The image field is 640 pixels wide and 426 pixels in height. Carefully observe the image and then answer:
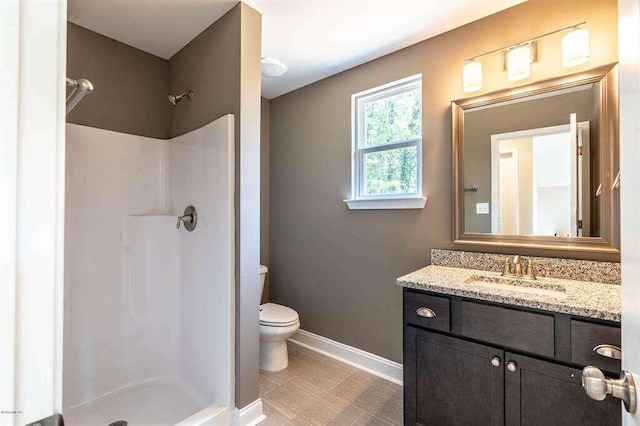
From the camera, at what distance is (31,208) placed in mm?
404

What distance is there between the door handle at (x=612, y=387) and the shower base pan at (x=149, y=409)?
1.72 metres

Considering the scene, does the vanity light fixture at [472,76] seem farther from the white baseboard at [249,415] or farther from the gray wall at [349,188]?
the white baseboard at [249,415]

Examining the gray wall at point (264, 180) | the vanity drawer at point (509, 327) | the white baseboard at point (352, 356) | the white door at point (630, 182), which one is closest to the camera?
the white door at point (630, 182)

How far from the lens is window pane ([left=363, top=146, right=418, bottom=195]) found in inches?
86.0

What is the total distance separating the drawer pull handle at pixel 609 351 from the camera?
3.41ft

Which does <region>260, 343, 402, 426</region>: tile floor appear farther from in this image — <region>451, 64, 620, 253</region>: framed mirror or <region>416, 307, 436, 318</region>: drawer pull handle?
<region>451, 64, 620, 253</region>: framed mirror

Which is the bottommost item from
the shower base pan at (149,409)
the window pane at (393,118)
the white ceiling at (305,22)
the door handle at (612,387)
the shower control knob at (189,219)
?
the shower base pan at (149,409)

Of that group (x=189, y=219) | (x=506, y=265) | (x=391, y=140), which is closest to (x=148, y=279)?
(x=189, y=219)

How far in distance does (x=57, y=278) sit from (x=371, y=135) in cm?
225

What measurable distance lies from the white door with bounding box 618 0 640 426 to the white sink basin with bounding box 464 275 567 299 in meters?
0.89

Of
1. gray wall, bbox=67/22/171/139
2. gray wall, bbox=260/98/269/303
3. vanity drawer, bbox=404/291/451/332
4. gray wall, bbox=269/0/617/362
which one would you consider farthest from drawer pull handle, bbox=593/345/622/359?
gray wall, bbox=67/22/171/139

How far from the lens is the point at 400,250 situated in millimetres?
2156

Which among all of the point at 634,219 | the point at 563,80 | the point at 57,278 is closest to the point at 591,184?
the point at 563,80

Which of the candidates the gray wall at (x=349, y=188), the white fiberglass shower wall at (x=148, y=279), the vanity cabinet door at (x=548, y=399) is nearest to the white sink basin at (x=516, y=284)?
the gray wall at (x=349, y=188)
